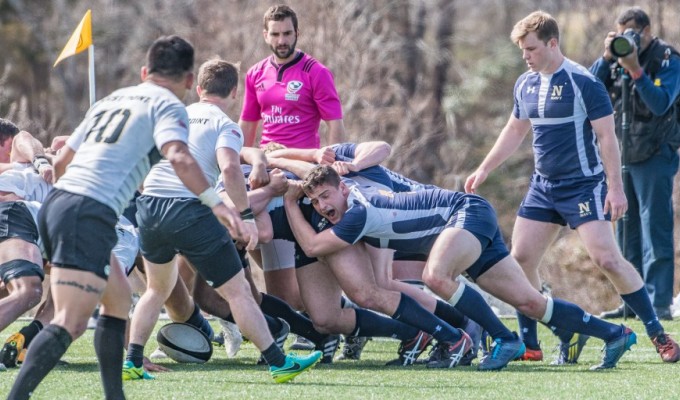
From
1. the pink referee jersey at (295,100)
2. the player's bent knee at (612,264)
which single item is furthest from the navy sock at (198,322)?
the player's bent knee at (612,264)

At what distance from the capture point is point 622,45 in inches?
345

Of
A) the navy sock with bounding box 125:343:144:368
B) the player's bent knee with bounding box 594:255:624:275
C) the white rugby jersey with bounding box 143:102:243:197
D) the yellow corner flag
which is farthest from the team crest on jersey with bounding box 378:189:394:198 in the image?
the yellow corner flag

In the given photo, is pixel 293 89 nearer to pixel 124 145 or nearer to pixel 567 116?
pixel 567 116

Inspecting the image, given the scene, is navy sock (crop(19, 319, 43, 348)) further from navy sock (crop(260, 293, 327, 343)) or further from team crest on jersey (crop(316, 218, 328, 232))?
team crest on jersey (crop(316, 218, 328, 232))

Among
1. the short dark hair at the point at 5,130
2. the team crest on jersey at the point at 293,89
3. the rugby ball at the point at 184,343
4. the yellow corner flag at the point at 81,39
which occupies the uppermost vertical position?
the yellow corner flag at the point at 81,39

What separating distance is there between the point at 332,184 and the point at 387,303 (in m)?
0.77

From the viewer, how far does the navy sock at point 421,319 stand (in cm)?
726

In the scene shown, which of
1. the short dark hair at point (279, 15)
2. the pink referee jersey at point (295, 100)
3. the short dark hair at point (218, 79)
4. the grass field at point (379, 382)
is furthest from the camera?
the pink referee jersey at point (295, 100)

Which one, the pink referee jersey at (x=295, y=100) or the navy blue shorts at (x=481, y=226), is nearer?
the navy blue shorts at (x=481, y=226)

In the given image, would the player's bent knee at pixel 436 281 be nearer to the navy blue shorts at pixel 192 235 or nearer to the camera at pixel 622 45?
the navy blue shorts at pixel 192 235

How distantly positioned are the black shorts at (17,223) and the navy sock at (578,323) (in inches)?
122

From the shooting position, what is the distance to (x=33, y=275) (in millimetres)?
7113

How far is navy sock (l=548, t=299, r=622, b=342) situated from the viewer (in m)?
7.14

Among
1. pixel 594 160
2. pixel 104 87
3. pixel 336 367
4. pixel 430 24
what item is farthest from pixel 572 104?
pixel 104 87
